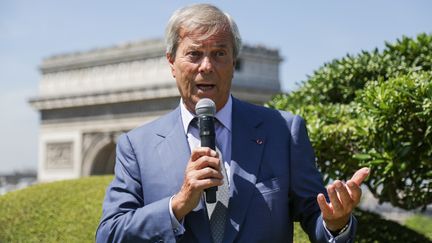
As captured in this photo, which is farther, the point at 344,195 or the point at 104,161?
the point at 104,161

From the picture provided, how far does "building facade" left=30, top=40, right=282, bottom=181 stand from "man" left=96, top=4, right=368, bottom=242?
1177 inches

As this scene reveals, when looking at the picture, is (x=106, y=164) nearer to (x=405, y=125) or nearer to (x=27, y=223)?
(x=27, y=223)

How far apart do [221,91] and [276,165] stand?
0.40 meters

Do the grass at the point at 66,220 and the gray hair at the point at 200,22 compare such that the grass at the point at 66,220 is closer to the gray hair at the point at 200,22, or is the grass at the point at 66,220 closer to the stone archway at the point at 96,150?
the gray hair at the point at 200,22

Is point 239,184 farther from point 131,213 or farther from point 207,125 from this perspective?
point 131,213

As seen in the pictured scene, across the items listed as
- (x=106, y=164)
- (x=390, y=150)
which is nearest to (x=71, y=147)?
(x=106, y=164)

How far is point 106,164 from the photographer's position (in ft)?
128

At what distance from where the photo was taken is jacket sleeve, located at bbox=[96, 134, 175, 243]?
2.65 meters

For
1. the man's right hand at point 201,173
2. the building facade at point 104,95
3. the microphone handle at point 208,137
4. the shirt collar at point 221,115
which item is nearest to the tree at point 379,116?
the shirt collar at point 221,115

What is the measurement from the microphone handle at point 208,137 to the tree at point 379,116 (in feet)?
12.2

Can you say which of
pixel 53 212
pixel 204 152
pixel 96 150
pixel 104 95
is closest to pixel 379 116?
pixel 204 152

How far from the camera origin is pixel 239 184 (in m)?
2.76

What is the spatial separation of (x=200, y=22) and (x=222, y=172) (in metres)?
0.62

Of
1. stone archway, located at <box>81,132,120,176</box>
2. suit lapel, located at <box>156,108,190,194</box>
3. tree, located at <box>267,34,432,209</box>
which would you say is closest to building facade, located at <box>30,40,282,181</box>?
stone archway, located at <box>81,132,120,176</box>
